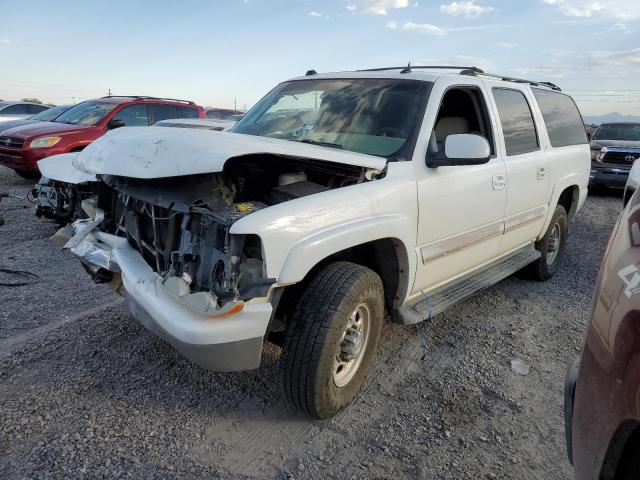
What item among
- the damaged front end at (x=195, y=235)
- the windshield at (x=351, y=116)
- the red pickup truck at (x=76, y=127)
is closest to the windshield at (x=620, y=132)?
the red pickup truck at (x=76, y=127)

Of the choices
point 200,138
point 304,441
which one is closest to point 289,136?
point 200,138

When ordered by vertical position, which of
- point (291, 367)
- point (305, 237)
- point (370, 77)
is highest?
point (370, 77)

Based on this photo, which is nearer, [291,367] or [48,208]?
[291,367]

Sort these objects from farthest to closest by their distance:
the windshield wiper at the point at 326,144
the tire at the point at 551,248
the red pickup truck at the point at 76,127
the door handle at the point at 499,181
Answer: the red pickup truck at the point at 76,127, the tire at the point at 551,248, the door handle at the point at 499,181, the windshield wiper at the point at 326,144

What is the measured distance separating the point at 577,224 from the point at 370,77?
6363 mm

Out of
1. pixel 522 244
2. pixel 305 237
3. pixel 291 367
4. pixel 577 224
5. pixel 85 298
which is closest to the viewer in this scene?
pixel 305 237

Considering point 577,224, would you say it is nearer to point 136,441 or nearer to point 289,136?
point 289,136

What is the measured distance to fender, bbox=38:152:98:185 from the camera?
3.32 m

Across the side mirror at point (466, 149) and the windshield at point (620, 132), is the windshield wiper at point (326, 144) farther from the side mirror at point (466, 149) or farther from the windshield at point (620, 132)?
the windshield at point (620, 132)

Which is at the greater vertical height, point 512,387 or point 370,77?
point 370,77

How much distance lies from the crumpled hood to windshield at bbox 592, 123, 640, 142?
Answer: 11.9 metres

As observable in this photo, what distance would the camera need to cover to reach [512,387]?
10.8 ft

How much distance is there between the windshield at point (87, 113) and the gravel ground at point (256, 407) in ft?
21.1

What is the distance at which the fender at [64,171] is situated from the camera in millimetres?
3324
